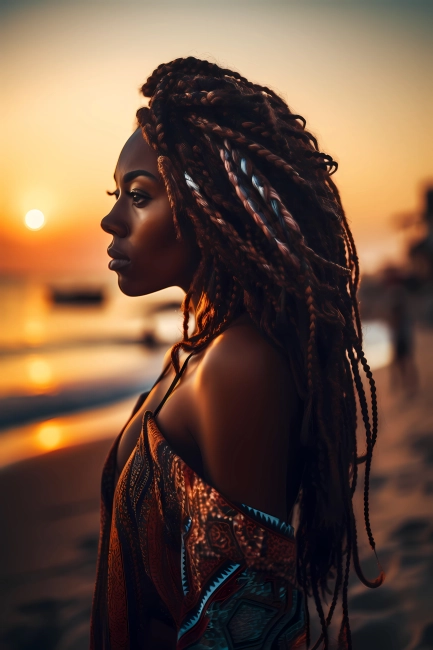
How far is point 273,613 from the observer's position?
1493mm

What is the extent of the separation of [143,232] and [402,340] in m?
11.3

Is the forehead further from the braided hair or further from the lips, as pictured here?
the lips

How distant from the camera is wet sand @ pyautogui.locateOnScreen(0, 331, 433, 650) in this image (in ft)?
12.4

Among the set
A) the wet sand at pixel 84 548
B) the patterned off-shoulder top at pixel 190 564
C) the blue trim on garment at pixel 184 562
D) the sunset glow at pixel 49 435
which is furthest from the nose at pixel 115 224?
the sunset glow at pixel 49 435

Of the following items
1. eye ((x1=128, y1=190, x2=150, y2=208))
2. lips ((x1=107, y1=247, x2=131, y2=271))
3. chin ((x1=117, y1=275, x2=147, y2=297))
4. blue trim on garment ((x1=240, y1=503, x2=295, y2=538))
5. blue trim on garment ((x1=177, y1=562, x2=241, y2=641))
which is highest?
eye ((x1=128, y1=190, x2=150, y2=208))

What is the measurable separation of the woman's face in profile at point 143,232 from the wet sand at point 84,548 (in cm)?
264

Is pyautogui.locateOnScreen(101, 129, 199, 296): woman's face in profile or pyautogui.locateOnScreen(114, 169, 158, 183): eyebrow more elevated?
pyautogui.locateOnScreen(114, 169, 158, 183): eyebrow

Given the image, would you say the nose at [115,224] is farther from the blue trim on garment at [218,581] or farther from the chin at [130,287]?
the blue trim on garment at [218,581]

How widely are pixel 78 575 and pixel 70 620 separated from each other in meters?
0.66

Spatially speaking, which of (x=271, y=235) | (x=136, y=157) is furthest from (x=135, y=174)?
(x=271, y=235)

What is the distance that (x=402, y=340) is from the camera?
487 inches

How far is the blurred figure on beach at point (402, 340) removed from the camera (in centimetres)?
1206

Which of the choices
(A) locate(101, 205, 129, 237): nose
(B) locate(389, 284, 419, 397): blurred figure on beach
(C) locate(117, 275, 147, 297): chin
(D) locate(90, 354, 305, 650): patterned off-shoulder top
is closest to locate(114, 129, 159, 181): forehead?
(A) locate(101, 205, 129, 237): nose

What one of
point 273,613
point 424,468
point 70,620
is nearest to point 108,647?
point 273,613
